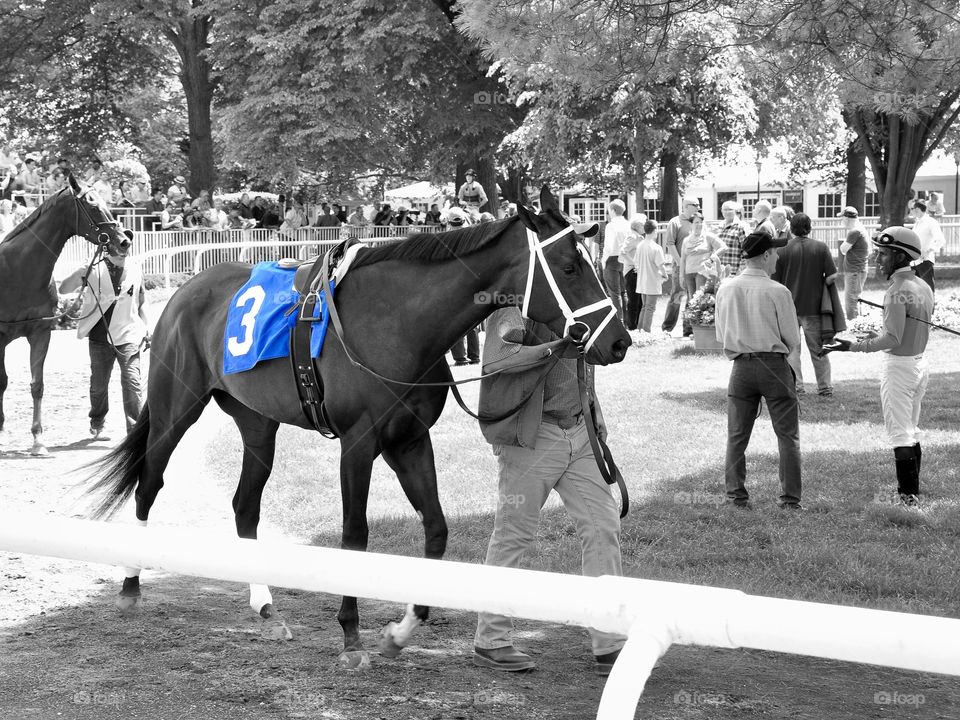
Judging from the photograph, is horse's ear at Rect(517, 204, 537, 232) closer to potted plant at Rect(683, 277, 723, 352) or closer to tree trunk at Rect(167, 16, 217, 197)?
potted plant at Rect(683, 277, 723, 352)

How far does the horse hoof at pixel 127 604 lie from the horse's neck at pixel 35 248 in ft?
15.8

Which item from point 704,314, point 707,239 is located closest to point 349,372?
point 704,314

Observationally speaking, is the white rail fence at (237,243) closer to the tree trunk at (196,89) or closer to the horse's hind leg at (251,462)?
the tree trunk at (196,89)

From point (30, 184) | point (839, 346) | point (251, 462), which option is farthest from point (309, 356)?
point (30, 184)

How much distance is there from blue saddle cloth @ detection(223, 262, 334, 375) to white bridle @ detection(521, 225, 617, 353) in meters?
1.05

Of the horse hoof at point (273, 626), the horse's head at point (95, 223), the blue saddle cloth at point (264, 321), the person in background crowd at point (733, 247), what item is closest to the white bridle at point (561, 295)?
the blue saddle cloth at point (264, 321)

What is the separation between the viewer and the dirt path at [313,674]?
435 centimetres

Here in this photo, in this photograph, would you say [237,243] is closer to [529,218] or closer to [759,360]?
[759,360]

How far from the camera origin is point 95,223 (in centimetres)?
955

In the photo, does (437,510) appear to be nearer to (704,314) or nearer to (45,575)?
(45,575)

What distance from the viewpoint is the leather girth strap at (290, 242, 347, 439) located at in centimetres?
514

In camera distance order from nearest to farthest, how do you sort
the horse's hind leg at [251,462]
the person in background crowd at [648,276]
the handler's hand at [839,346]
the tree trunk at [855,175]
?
1. the horse's hind leg at [251,462]
2. the handler's hand at [839,346]
3. the person in background crowd at [648,276]
4. the tree trunk at [855,175]

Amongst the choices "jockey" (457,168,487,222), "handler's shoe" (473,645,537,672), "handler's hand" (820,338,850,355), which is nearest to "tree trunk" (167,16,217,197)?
"jockey" (457,168,487,222)

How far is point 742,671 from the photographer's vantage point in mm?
4758
